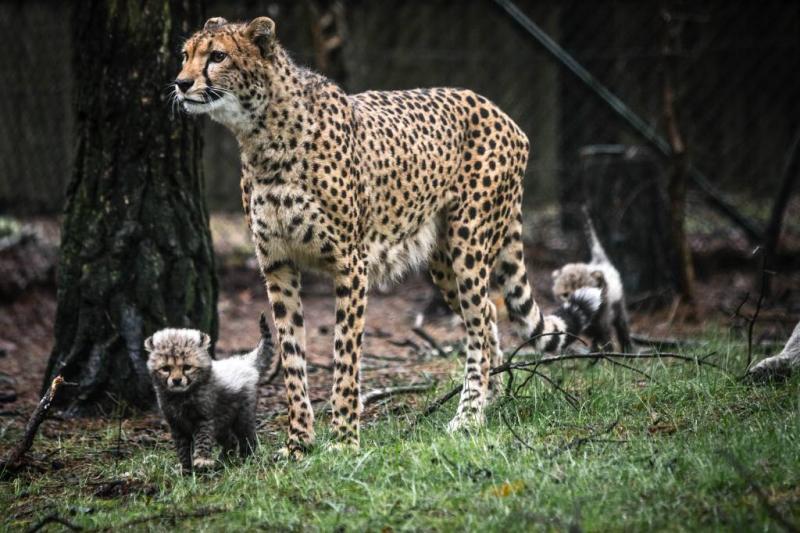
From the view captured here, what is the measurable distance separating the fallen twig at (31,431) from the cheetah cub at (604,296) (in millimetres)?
2994

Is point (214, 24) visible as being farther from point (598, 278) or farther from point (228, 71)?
point (598, 278)

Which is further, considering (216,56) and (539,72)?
(539,72)

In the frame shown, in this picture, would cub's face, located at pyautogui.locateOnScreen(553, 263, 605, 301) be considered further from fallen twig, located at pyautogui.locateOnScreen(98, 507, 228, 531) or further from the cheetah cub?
fallen twig, located at pyautogui.locateOnScreen(98, 507, 228, 531)

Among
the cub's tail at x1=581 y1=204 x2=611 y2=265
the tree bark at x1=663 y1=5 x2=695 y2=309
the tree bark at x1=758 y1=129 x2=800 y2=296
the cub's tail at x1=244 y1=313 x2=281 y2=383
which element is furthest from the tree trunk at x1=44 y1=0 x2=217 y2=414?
the tree bark at x1=758 y1=129 x2=800 y2=296

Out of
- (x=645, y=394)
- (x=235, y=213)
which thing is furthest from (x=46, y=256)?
(x=645, y=394)

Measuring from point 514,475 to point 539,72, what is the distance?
808cm

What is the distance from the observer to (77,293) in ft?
16.8

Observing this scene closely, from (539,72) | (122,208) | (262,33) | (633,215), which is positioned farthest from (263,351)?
(539,72)

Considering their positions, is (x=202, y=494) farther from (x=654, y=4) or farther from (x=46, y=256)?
(x=654, y=4)

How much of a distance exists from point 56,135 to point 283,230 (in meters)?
5.66

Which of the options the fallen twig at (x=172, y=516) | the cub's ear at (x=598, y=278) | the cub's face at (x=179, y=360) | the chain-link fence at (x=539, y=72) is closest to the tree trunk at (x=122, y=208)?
the cub's face at (x=179, y=360)

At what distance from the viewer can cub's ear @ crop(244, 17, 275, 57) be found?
409 centimetres

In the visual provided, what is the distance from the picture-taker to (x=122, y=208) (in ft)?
16.6

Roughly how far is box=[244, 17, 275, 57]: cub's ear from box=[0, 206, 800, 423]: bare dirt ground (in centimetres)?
198
